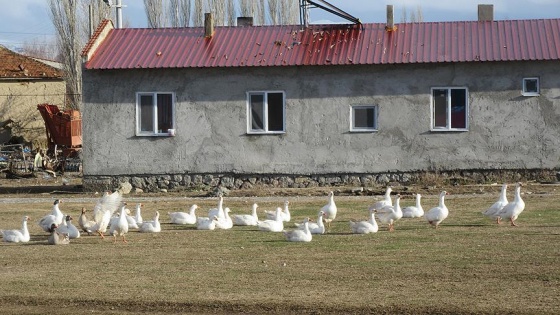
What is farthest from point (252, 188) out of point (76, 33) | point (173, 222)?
point (76, 33)

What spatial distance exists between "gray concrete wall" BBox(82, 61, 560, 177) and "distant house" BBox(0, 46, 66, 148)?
2316 cm

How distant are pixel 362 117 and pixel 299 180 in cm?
282

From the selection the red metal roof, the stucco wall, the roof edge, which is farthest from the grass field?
the stucco wall

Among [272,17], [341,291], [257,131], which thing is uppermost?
[272,17]

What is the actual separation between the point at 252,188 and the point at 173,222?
33.5 feet

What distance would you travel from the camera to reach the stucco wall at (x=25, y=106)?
5691cm

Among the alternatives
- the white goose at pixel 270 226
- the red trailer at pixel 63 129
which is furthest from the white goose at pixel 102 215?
the red trailer at pixel 63 129

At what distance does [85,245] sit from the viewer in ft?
65.6

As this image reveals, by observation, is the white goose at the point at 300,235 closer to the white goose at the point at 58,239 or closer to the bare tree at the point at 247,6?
the white goose at the point at 58,239

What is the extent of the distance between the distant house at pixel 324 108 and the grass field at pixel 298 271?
10.4 metres

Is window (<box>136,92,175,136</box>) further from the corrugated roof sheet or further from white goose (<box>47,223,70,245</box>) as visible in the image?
the corrugated roof sheet

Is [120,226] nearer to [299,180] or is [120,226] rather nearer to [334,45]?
[299,180]

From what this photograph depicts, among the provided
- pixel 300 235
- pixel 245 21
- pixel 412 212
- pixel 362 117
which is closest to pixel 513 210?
pixel 412 212

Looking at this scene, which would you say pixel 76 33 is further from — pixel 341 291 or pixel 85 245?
pixel 341 291
